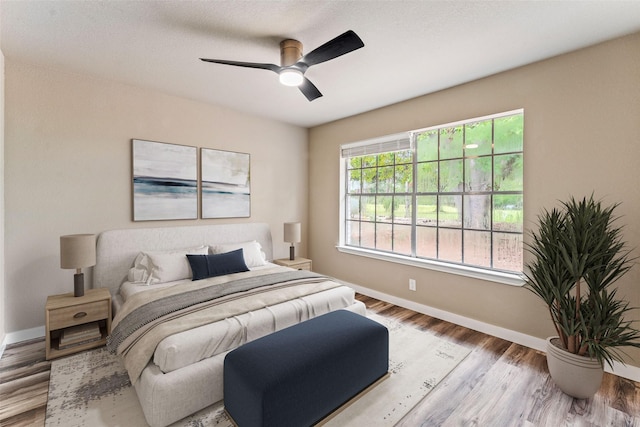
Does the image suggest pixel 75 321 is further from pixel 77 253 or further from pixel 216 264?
pixel 216 264

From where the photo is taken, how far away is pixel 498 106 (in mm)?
2947

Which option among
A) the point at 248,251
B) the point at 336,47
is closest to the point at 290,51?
the point at 336,47

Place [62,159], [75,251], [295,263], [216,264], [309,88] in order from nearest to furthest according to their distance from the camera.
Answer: [309,88], [75,251], [62,159], [216,264], [295,263]

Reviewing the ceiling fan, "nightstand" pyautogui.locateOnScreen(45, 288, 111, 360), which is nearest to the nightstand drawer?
"nightstand" pyautogui.locateOnScreen(45, 288, 111, 360)

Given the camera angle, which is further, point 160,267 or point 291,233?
point 291,233

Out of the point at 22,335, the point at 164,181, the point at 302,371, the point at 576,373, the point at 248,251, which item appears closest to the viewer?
the point at 302,371

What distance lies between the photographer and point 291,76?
2.30 m

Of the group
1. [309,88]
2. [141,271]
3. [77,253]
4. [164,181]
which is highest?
[309,88]

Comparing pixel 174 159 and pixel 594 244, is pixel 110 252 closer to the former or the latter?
pixel 174 159

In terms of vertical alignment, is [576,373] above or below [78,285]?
below

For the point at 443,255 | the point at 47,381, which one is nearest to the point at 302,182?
the point at 443,255

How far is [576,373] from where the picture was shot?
201 cm

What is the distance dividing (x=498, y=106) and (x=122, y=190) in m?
4.29

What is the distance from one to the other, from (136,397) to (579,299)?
3296 mm
